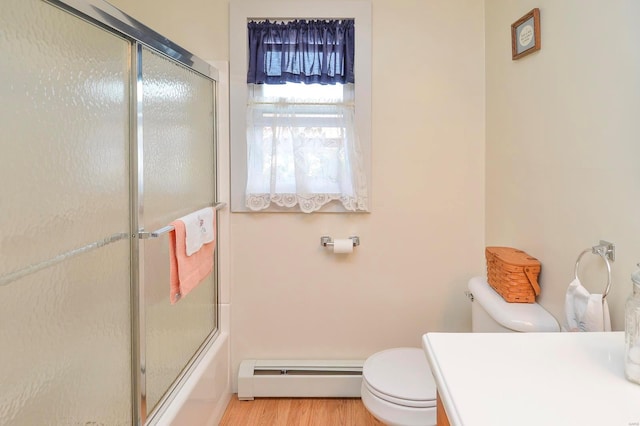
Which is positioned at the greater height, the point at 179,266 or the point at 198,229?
the point at 198,229

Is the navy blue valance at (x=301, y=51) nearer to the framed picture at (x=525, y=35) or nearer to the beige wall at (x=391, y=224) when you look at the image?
the beige wall at (x=391, y=224)

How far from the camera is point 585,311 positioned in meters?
1.12

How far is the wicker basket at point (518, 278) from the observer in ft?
4.88

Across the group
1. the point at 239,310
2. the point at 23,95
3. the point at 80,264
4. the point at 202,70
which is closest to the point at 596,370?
the point at 80,264

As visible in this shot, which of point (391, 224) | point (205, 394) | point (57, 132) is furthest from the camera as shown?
point (391, 224)

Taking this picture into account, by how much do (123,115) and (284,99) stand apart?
2.90 feet

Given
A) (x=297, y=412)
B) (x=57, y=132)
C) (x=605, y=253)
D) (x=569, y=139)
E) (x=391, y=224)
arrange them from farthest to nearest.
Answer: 1. (x=391, y=224)
2. (x=297, y=412)
3. (x=569, y=139)
4. (x=605, y=253)
5. (x=57, y=132)

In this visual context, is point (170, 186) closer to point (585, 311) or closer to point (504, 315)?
point (504, 315)

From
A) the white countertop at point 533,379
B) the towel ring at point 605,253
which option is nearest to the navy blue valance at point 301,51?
the towel ring at point 605,253

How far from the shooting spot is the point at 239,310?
6.93 feet

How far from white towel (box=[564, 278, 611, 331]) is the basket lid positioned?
291 millimetres

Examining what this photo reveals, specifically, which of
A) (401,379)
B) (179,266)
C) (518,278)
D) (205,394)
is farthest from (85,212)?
(518,278)

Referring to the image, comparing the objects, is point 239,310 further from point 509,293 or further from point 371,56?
point 371,56

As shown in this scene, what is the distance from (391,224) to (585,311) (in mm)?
1041
